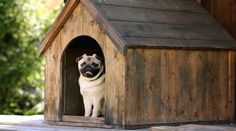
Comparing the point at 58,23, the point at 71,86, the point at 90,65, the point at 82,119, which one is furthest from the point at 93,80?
the point at 58,23

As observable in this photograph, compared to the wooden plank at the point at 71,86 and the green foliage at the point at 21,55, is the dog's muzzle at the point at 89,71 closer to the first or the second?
the wooden plank at the point at 71,86

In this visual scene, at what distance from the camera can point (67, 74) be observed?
9.04 meters

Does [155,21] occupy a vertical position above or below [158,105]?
above

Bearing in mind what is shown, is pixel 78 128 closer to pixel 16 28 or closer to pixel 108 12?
pixel 108 12

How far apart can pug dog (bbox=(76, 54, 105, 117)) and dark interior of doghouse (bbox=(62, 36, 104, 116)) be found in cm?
26

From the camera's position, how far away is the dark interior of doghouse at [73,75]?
891cm

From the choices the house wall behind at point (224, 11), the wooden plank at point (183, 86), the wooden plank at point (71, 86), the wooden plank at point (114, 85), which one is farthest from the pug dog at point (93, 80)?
the house wall behind at point (224, 11)

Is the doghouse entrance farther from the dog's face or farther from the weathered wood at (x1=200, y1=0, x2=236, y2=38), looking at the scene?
the weathered wood at (x1=200, y1=0, x2=236, y2=38)

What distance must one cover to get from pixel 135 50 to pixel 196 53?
92cm

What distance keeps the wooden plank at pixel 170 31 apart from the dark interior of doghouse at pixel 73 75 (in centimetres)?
80

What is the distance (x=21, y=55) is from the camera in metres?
17.7

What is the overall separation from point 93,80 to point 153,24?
0.86 m

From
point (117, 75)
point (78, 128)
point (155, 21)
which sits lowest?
point (78, 128)

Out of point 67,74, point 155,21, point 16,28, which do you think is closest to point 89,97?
point 67,74
